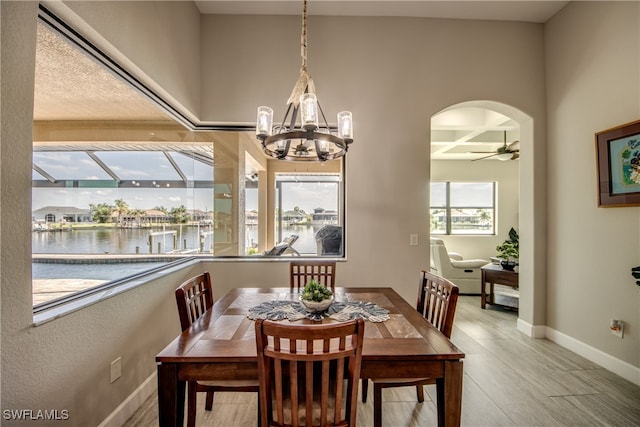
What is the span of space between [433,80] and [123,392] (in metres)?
3.88

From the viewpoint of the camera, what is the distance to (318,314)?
5.74 ft

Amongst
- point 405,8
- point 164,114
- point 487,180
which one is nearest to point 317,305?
point 164,114

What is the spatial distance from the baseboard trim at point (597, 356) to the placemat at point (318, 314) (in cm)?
227

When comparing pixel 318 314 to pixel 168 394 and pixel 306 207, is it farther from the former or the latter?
pixel 306 207

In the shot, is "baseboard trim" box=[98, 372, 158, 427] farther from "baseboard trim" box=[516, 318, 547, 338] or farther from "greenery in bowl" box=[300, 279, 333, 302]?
"baseboard trim" box=[516, 318, 547, 338]

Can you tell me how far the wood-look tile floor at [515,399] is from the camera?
1.97m

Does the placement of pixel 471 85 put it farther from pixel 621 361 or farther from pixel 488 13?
pixel 621 361

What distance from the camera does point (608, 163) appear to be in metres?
2.59

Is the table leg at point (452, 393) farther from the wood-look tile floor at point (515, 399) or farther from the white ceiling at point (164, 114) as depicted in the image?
the white ceiling at point (164, 114)

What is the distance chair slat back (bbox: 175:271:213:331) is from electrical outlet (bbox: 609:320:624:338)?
11.0ft

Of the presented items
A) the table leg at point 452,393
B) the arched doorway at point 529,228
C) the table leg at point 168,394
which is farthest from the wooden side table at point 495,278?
the table leg at point 168,394

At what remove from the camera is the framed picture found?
2.39 metres

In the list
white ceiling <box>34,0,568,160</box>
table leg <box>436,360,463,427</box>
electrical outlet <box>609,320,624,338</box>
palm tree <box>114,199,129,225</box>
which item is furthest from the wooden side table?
palm tree <box>114,199,129,225</box>

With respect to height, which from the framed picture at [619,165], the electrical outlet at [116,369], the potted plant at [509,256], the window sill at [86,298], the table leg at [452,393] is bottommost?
the electrical outlet at [116,369]
